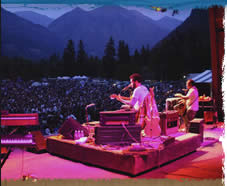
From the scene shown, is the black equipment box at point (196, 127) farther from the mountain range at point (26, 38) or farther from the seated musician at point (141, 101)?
the mountain range at point (26, 38)

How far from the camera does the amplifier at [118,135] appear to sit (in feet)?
12.9

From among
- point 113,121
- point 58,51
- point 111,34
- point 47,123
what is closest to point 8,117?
point 113,121

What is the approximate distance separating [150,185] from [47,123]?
6.09 meters

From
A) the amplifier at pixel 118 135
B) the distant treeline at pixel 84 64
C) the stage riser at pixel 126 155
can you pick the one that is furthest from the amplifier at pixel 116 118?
the distant treeline at pixel 84 64

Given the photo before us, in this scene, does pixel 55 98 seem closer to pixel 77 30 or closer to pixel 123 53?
pixel 77 30

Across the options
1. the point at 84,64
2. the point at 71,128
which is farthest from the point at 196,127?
the point at 84,64

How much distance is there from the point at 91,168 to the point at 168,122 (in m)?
1.72

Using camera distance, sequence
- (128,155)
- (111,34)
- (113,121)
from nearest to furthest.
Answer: (128,155)
(113,121)
(111,34)

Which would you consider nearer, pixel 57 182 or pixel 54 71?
pixel 57 182

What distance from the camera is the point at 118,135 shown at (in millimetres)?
3951

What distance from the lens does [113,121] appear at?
398 centimetres

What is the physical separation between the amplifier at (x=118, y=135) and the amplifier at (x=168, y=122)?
92cm

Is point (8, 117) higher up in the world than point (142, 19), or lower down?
lower down

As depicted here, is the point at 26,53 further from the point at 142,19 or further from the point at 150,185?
the point at 150,185
